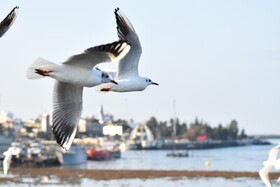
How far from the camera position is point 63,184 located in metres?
30.7

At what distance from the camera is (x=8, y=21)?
11.4m

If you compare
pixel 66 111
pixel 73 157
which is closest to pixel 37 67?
pixel 66 111

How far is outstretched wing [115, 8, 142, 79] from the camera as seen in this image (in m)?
13.4

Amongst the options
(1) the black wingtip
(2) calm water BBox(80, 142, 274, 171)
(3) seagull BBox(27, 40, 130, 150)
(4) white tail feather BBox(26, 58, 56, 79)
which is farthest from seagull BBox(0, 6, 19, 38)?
Answer: (2) calm water BBox(80, 142, 274, 171)

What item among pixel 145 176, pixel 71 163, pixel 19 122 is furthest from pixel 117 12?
pixel 19 122

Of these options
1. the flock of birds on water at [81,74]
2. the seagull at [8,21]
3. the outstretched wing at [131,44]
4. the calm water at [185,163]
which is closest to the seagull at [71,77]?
the flock of birds on water at [81,74]

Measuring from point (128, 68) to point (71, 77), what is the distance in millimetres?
3529

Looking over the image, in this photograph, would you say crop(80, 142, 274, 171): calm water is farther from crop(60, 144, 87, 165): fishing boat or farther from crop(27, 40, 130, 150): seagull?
crop(27, 40, 130, 150): seagull

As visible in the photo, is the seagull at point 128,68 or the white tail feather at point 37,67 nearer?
the white tail feather at point 37,67

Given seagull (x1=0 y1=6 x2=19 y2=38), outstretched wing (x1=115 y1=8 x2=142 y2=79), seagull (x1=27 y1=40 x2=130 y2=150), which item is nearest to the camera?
seagull (x1=27 y1=40 x2=130 y2=150)

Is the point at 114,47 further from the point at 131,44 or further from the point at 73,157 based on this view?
the point at 73,157

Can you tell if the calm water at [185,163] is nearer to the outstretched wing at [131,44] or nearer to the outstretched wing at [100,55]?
the outstretched wing at [131,44]

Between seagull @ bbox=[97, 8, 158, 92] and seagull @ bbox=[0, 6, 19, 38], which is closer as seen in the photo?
seagull @ bbox=[0, 6, 19, 38]

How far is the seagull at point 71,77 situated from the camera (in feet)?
33.2
